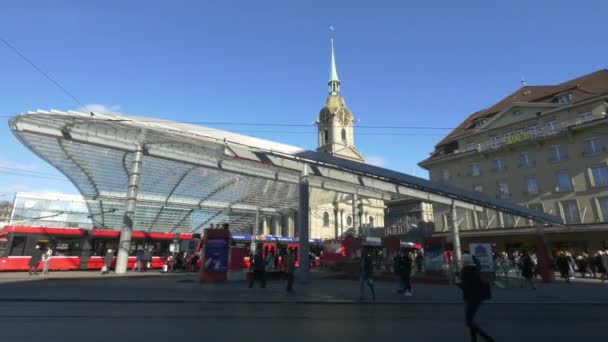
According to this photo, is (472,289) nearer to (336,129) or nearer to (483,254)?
(483,254)

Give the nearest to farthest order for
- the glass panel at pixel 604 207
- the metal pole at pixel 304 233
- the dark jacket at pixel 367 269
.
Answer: the dark jacket at pixel 367 269 < the metal pole at pixel 304 233 < the glass panel at pixel 604 207

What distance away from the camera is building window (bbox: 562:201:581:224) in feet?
112

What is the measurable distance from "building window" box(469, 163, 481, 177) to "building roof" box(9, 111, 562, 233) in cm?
887

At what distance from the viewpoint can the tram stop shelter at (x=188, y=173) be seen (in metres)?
19.0

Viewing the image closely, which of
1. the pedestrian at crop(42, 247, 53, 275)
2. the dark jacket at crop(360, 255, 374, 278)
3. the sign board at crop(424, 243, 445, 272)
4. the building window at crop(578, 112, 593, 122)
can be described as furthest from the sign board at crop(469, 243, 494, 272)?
the building window at crop(578, 112, 593, 122)

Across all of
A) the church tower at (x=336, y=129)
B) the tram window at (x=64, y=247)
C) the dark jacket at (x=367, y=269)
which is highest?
the church tower at (x=336, y=129)

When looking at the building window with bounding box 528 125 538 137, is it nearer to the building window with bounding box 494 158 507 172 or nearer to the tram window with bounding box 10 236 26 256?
the building window with bounding box 494 158 507 172

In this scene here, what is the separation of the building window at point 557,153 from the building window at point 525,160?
2017mm

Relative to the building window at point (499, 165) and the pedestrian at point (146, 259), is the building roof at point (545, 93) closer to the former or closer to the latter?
the building window at point (499, 165)

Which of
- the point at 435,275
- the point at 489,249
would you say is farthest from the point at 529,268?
the point at 435,275

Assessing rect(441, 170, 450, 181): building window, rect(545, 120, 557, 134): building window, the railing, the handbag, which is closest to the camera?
the handbag

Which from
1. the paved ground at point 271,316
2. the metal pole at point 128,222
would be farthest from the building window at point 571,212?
the metal pole at point 128,222

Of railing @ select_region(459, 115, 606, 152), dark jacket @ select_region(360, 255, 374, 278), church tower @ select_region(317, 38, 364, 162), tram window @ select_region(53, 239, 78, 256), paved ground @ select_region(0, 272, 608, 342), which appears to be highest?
church tower @ select_region(317, 38, 364, 162)

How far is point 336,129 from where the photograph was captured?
86.9 metres
